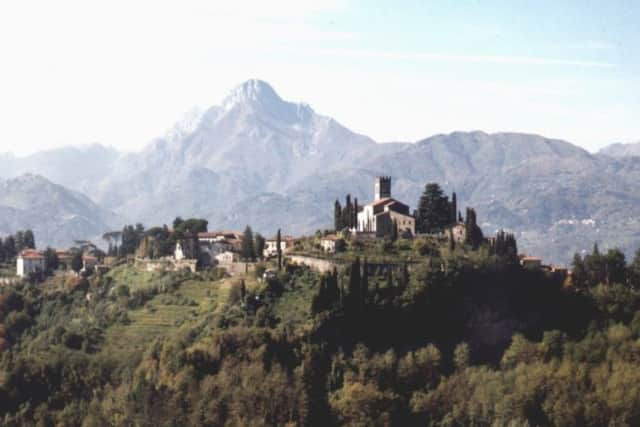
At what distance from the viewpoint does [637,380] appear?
2857 inches

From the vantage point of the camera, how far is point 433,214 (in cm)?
9956

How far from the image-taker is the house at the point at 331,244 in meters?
93.9

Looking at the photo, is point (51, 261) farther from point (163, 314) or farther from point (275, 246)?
point (163, 314)

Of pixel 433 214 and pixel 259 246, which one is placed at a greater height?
pixel 433 214

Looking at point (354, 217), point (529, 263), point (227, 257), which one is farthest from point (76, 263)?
point (529, 263)

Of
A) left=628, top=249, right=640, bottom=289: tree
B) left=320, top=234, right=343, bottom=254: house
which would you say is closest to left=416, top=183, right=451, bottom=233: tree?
left=320, top=234, right=343, bottom=254: house

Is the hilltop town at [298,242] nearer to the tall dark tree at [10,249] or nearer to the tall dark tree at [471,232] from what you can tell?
the tall dark tree at [471,232]

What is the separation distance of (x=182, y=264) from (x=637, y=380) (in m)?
46.3

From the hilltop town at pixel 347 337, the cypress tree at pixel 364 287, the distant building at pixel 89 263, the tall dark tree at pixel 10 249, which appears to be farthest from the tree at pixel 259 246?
the tall dark tree at pixel 10 249

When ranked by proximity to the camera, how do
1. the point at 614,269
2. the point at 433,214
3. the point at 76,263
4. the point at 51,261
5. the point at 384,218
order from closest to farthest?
the point at 614,269, the point at 433,214, the point at 384,218, the point at 76,263, the point at 51,261

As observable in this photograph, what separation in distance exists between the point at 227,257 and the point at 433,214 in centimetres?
1935

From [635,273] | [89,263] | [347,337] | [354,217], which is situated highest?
[354,217]

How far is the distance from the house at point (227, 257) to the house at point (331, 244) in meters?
9.17

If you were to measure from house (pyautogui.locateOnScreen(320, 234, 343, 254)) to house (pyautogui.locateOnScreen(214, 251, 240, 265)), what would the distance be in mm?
9165
